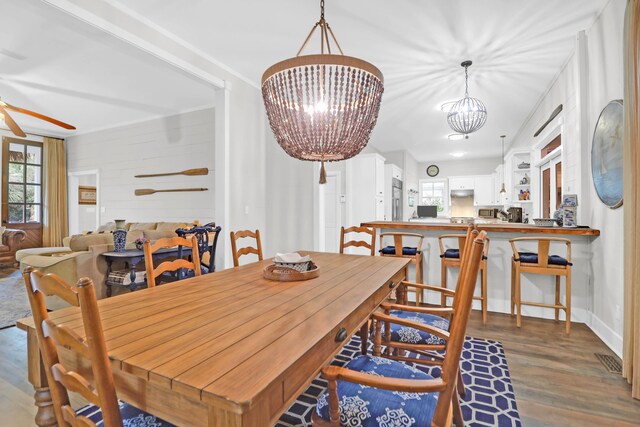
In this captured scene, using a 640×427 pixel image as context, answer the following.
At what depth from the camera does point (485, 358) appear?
241cm

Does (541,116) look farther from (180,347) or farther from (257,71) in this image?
(180,347)

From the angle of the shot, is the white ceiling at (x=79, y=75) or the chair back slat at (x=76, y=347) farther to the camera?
the white ceiling at (x=79, y=75)

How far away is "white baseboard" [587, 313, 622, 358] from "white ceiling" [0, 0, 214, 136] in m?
4.50

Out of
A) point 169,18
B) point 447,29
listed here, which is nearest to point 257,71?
point 169,18

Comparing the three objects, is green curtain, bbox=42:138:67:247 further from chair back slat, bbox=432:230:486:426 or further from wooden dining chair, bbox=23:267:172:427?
chair back slat, bbox=432:230:486:426

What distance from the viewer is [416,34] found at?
3051 millimetres

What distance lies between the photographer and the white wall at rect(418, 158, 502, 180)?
9.22m

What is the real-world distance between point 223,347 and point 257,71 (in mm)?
3666

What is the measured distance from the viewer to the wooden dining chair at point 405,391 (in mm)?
921

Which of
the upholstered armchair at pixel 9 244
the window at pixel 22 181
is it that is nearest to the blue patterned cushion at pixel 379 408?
the upholstered armchair at pixel 9 244

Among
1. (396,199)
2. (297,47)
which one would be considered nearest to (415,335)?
(297,47)

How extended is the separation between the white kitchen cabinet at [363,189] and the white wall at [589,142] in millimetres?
3200

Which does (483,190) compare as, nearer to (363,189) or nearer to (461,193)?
(461,193)

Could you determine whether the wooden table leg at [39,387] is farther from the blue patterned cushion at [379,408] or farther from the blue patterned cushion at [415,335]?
the blue patterned cushion at [415,335]
